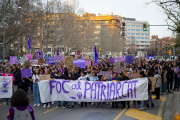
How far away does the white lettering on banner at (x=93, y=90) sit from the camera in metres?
9.29

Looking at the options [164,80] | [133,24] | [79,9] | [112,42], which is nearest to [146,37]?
[133,24]

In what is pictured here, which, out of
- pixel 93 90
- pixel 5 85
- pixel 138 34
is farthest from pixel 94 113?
pixel 138 34

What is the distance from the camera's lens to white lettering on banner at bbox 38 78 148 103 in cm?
929

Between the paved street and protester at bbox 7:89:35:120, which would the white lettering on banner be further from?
protester at bbox 7:89:35:120

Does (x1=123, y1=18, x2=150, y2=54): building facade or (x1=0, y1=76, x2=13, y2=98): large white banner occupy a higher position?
(x1=123, y1=18, x2=150, y2=54): building facade

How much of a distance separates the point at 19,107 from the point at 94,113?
5.27 m

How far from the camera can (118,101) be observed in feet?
32.4

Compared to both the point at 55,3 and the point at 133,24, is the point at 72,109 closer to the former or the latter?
the point at 55,3

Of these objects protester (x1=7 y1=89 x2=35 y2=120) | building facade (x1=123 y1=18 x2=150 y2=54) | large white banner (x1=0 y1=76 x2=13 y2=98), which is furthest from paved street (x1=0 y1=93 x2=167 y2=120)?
building facade (x1=123 y1=18 x2=150 y2=54)

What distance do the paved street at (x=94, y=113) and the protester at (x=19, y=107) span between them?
426 centimetres

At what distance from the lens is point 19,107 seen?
3.80m

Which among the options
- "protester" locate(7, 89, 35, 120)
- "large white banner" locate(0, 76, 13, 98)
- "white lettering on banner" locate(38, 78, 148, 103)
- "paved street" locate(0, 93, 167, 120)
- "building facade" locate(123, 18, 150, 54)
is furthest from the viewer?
"building facade" locate(123, 18, 150, 54)

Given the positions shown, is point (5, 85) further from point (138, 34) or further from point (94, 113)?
Result: point (138, 34)

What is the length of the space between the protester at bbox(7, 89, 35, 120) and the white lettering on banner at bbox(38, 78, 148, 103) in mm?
5732
